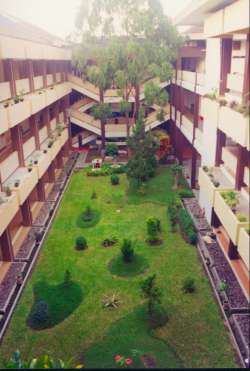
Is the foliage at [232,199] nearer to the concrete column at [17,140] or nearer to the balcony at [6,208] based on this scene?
the balcony at [6,208]

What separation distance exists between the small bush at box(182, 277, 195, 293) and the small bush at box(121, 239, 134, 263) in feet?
12.5

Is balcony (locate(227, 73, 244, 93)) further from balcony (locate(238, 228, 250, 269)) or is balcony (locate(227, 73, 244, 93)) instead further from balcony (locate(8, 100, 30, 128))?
balcony (locate(8, 100, 30, 128))

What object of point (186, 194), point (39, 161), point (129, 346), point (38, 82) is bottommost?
point (129, 346)

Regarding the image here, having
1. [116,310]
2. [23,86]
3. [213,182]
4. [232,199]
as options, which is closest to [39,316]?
[116,310]

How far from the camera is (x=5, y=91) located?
77.6 ft

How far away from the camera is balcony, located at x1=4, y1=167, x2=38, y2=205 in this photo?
21.7 meters

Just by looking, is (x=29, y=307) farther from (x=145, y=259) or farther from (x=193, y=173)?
(x=193, y=173)

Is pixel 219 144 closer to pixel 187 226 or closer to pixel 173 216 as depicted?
pixel 187 226

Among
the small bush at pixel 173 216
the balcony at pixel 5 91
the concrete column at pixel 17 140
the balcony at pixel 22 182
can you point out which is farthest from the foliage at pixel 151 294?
the balcony at pixel 5 91

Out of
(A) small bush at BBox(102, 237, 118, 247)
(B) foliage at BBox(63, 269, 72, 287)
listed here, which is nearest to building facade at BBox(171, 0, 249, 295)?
(A) small bush at BBox(102, 237, 118, 247)

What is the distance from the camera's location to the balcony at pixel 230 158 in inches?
752

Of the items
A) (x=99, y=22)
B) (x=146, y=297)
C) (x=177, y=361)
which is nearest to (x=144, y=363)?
(x=177, y=361)

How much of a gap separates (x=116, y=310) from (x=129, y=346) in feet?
7.54

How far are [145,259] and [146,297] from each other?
14.6 feet
